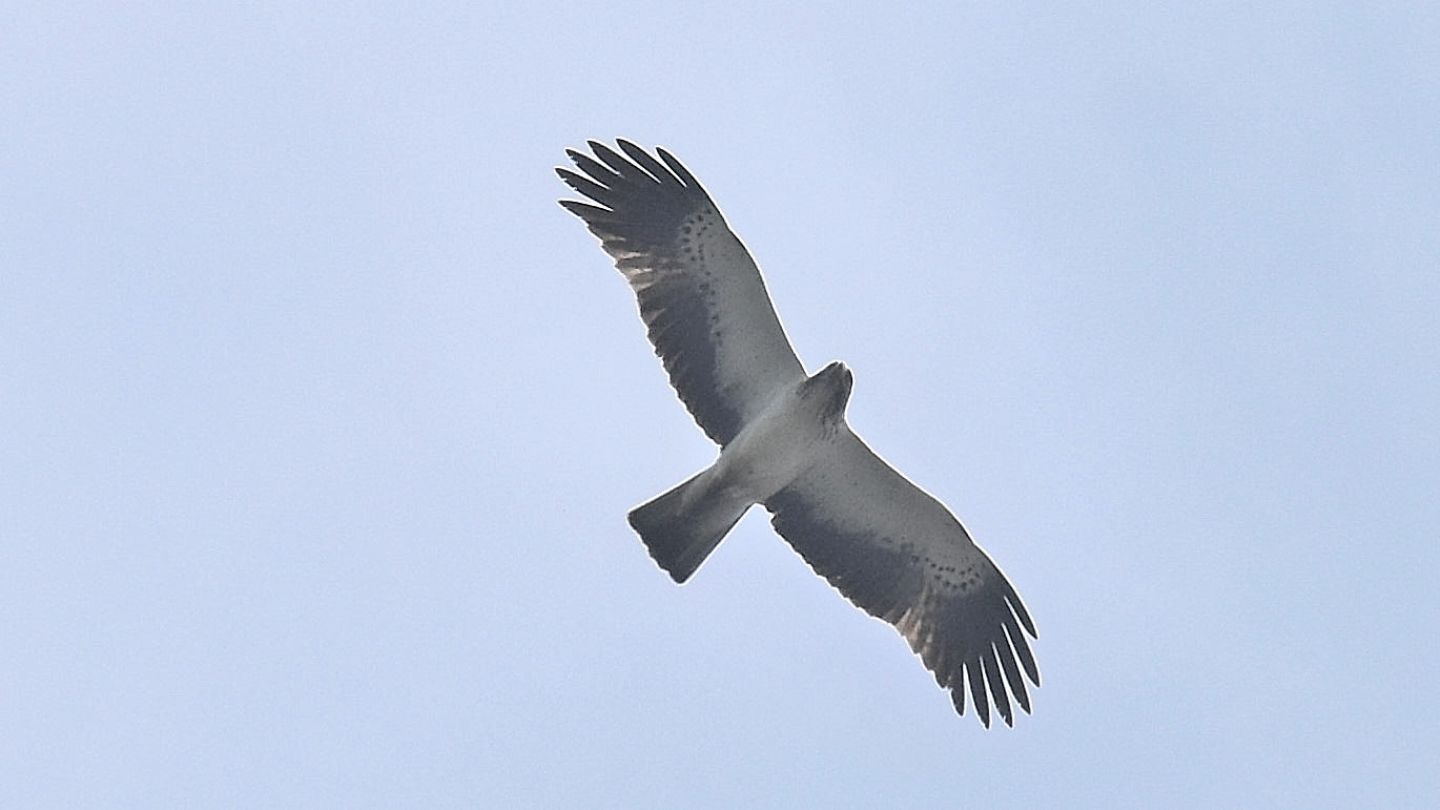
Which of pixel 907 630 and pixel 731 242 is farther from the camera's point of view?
pixel 907 630

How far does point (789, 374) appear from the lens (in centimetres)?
1548

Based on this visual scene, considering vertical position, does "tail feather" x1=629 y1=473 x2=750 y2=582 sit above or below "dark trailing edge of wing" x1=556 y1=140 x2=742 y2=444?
below

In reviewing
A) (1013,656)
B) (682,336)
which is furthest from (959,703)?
(682,336)

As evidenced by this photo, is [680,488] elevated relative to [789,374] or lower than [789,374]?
lower

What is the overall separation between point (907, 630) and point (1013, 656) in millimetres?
902

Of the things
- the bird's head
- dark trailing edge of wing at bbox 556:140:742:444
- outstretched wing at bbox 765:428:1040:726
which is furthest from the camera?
outstretched wing at bbox 765:428:1040:726

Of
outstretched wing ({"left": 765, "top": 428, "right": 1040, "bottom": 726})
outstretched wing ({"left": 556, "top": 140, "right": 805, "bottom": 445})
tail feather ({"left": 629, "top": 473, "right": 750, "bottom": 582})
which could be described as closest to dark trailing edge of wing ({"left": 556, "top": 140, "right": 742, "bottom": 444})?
outstretched wing ({"left": 556, "top": 140, "right": 805, "bottom": 445})

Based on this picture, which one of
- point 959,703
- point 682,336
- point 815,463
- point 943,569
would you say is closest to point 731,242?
point 682,336

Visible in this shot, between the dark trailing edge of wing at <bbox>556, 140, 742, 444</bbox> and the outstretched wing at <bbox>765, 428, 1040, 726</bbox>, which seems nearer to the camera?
the dark trailing edge of wing at <bbox>556, 140, 742, 444</bbox>

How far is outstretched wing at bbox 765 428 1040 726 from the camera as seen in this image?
51.5ft

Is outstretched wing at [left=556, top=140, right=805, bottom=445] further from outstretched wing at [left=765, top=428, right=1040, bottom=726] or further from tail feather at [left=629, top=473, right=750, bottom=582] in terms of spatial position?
outstretched wing at [left=765, top=428, right=1040, bottom=726]

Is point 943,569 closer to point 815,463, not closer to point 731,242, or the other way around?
point 815,463

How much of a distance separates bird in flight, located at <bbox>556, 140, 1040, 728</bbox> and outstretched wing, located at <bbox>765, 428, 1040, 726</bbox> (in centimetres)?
1

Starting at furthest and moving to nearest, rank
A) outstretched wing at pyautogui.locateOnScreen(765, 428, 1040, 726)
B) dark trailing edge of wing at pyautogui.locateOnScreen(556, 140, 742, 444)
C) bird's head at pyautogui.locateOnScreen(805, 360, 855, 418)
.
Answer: outstretched wing at pyautogui.locateOnScreen(765, 428, 1040, 726), dark trailing edge of wing at pyautogui.locateOnScreen(556, 140, 742, 444), bird's head at pyautogui.locateOnScreen(805, 360, 855, 418)
